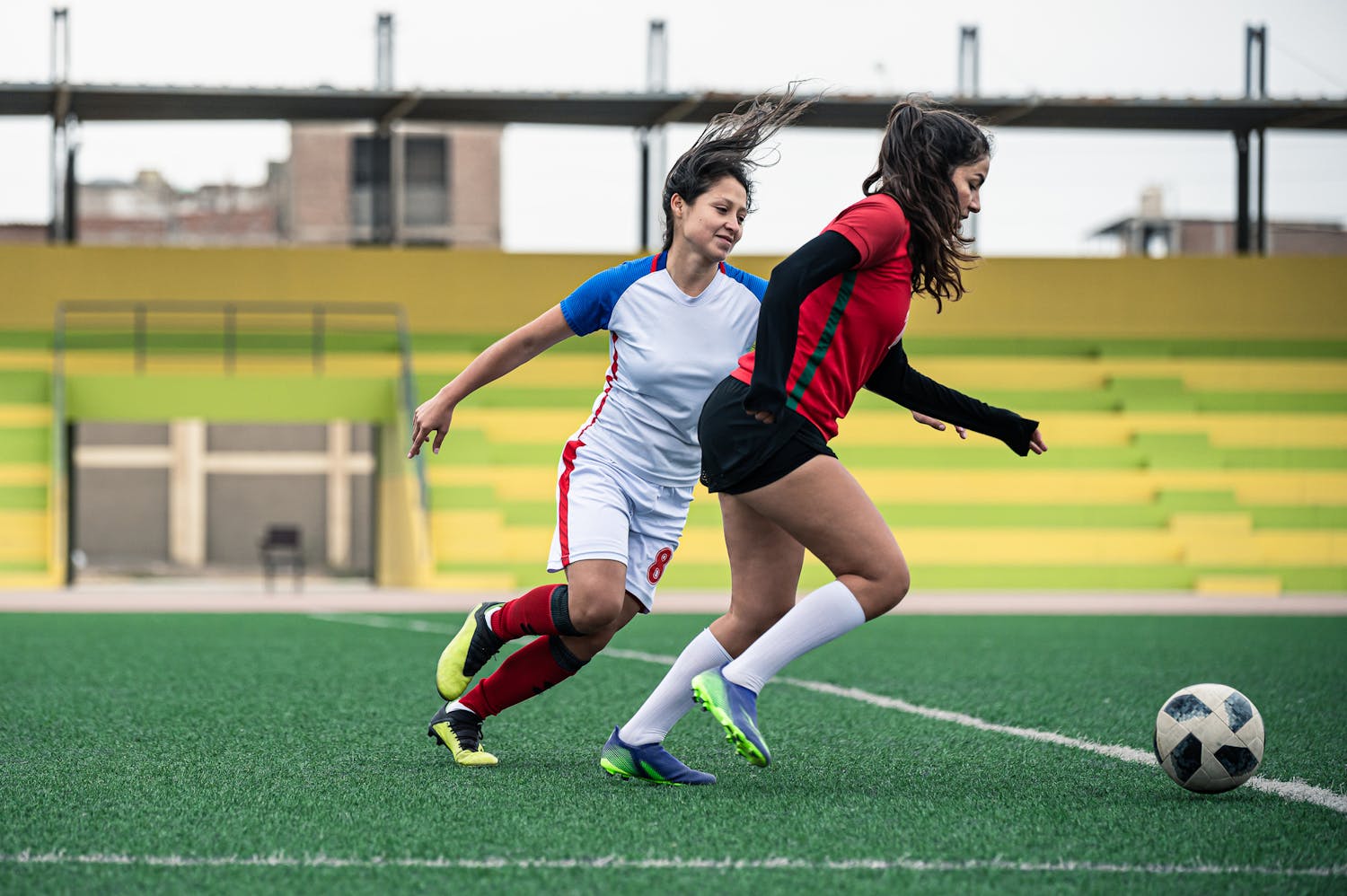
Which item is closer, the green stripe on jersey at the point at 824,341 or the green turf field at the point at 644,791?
the green turf field at the point at 644,791

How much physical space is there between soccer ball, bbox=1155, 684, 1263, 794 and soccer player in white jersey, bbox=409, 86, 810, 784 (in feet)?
3.86

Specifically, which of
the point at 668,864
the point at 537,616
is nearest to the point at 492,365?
the point at 537,616

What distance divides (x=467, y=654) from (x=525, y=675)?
18cm

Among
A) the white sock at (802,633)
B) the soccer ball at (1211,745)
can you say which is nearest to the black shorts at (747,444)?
the white sock at (802,633)

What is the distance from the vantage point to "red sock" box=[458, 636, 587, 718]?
4.48m

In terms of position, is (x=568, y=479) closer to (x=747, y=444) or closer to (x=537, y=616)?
(x=537, y=616)

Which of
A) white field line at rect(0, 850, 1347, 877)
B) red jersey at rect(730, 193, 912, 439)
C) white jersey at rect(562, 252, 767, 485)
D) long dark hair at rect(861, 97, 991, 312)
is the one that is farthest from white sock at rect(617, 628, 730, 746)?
long dark hair at rect(861, 97, 991, 312)

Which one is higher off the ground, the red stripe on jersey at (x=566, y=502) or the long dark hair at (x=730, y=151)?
the long dark hair at (x=730, y=151)

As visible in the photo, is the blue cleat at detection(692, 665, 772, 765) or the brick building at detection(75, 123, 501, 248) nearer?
the blue cleat at detection(692, 665, 772, 765)

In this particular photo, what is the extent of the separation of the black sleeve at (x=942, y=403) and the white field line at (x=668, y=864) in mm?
1340

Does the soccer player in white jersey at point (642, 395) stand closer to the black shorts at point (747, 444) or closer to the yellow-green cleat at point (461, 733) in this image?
the yellow-green cleat at point (461, 733)

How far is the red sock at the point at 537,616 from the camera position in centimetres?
428

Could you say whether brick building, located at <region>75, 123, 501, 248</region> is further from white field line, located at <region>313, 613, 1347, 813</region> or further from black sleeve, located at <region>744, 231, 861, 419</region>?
black sleeve, located at <region>744, 231, 861, 419</region>

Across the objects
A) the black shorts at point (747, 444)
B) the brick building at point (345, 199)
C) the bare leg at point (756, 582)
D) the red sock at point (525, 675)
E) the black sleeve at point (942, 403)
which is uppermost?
the brick building at point (345, 199)
